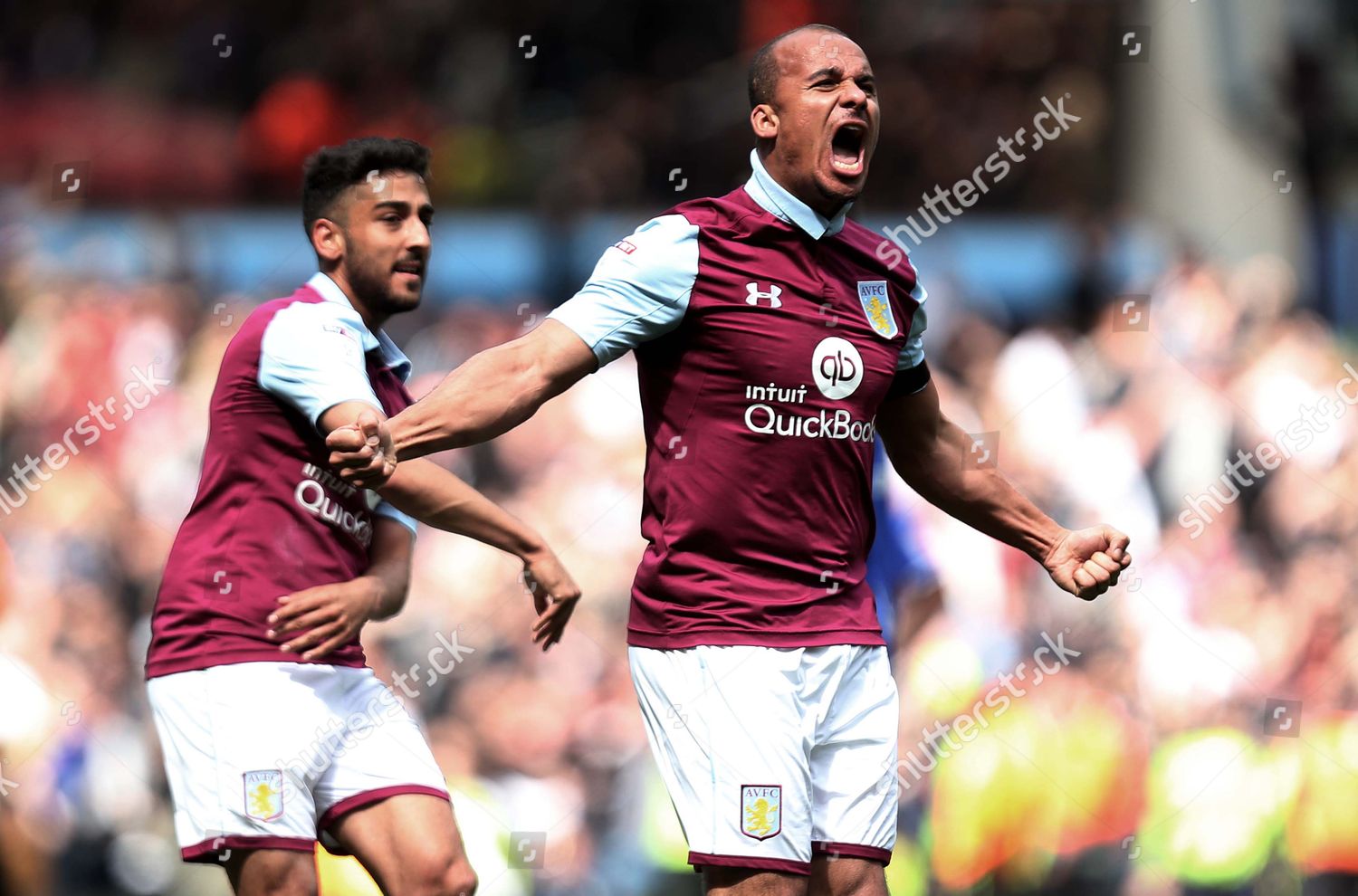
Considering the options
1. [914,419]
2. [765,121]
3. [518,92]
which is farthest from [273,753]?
[518,92]

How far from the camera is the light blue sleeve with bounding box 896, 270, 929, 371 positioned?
537 cm

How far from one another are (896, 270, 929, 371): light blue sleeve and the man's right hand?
1.64m

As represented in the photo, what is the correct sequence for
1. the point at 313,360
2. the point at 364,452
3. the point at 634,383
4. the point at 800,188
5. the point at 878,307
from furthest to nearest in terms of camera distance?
1. the point at 634,383
2. the point at 313,360
3. the point at 878,307
4. the point at 800,188
5. the point at 364,452

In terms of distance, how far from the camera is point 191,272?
12539 mm

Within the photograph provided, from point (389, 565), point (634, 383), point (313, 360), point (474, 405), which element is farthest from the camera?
point (634, 383)

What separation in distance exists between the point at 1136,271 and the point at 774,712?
719cm

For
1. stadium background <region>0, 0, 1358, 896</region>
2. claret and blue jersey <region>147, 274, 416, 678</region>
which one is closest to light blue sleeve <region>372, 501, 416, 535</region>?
claret and blue jersey <region>147, 274, 416, 678</region>

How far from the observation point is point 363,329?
18.3 ft

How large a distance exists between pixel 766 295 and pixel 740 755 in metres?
1.12

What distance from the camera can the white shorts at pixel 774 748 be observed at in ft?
15.7

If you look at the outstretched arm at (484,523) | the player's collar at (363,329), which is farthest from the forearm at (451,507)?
the player's collar at (363,329)

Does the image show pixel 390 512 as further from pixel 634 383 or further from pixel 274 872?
pixel 634 383

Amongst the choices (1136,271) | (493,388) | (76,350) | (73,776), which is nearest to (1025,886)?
(1136,271)

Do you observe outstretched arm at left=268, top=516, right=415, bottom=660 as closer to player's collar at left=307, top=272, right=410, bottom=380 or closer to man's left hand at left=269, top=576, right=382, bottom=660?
man's left hand at left=269, top=576, right=382, bottom=660
